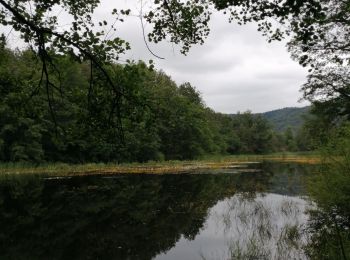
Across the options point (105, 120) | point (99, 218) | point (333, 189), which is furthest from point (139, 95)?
point (99, 218)

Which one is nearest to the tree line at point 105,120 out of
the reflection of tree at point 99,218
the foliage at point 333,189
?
the reflection of tree at point 99,218

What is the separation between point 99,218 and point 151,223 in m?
2.80

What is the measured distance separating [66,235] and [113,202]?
26.1 feet

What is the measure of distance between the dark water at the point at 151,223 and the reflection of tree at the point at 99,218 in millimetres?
32

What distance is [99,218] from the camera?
18.4 meters

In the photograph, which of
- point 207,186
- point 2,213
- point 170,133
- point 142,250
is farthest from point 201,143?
point 142,250

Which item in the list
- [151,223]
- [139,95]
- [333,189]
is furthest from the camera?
[151,223]

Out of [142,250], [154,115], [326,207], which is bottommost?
[142,250]

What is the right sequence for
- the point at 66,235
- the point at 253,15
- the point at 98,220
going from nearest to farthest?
the point at 253,15 < the point at 66,235 < the point at 98,220

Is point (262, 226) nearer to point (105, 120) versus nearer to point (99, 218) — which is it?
point (99, 218)

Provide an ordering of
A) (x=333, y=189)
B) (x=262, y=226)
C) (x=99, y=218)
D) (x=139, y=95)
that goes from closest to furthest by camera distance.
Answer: (x=139, y=95) → (x=333, y=189) → (x=262, y=226) → (x=99, y=218)

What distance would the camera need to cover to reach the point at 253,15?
22.7 feet

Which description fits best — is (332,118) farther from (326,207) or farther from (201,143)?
(201,143)

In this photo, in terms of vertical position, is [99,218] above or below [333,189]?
below
